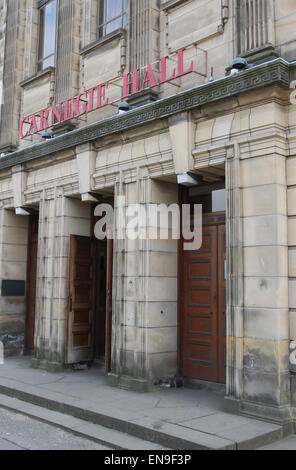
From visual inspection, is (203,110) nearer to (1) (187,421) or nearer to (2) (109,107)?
(2) (109,107)

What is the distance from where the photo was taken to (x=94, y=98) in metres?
10.8

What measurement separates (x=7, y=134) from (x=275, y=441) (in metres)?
10.4

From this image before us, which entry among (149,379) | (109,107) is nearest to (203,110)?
(109,107)

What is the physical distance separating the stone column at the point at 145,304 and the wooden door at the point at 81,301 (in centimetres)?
182

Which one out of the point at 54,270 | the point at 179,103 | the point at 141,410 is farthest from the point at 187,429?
the point at 54,270

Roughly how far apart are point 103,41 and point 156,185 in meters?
→ 3.76

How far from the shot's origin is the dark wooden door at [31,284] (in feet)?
42.2

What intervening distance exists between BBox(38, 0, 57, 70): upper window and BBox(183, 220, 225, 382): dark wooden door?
6.69 m

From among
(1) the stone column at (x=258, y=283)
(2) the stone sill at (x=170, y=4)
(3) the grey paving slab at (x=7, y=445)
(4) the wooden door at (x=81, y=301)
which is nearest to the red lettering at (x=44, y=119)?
(4) the wooden door at (x=81, y=301)

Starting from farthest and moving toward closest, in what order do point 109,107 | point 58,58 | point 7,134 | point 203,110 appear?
point 7,134
point 58,58
point 109,107
point 203,110

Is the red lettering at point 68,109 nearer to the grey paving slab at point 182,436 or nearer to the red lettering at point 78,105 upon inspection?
the red lettering at point 78,105

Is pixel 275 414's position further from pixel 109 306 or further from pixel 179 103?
pixel 179 103

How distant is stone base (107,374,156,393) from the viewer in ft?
27.7

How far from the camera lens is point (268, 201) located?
7047mm
